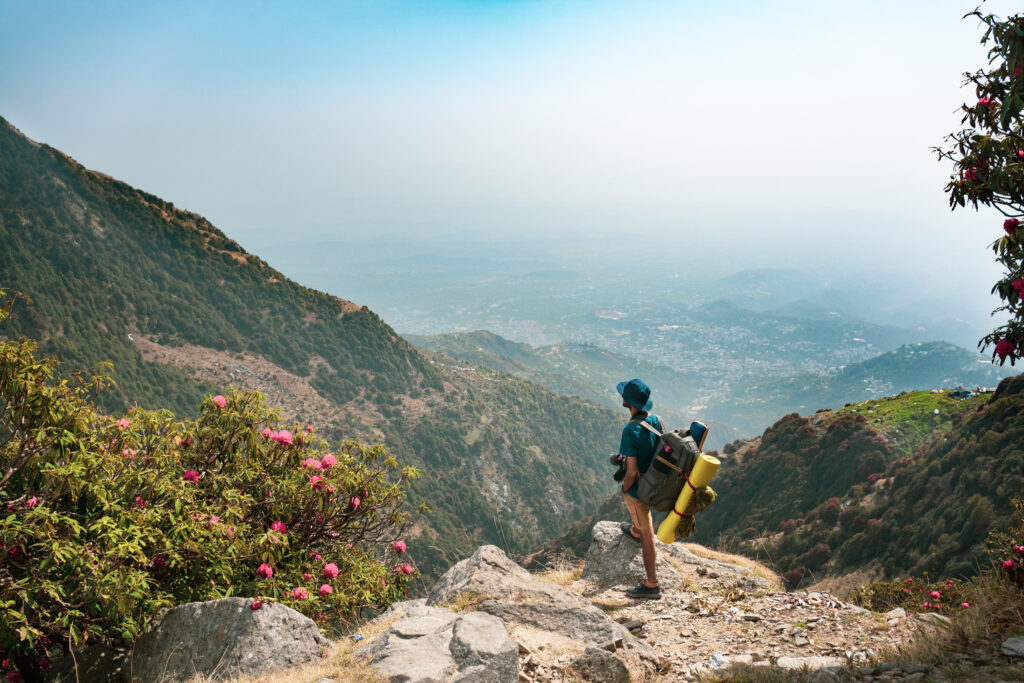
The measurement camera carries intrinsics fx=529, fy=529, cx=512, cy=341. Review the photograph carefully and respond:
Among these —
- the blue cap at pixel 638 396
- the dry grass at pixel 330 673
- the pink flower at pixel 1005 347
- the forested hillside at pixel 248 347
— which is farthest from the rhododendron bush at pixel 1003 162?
the forested hillside at pixel 248 347

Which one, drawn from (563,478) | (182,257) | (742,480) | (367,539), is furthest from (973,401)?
(182,257)

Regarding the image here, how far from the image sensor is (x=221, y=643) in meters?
4.88

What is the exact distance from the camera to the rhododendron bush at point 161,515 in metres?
4.58

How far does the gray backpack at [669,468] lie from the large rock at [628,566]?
2.13 metres

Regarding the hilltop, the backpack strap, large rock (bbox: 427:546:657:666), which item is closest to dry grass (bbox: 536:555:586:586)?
the hilltop

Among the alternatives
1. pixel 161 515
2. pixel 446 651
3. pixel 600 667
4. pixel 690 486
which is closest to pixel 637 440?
pixel 690 486

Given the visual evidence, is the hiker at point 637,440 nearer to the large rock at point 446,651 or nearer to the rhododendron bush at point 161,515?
the large rock at point 446,651

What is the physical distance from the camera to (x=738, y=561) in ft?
37.4

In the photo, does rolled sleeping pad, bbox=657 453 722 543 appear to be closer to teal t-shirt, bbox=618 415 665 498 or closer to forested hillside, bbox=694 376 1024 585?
teal t-shirt, bbox=618 415 665 498

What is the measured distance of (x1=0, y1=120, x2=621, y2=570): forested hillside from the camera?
79.8 m

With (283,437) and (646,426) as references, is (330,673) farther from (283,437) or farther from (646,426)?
(646,426)

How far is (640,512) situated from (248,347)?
355 ft

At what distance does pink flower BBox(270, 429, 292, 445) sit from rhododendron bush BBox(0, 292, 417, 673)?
2 cm

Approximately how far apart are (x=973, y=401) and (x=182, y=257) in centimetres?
12383
